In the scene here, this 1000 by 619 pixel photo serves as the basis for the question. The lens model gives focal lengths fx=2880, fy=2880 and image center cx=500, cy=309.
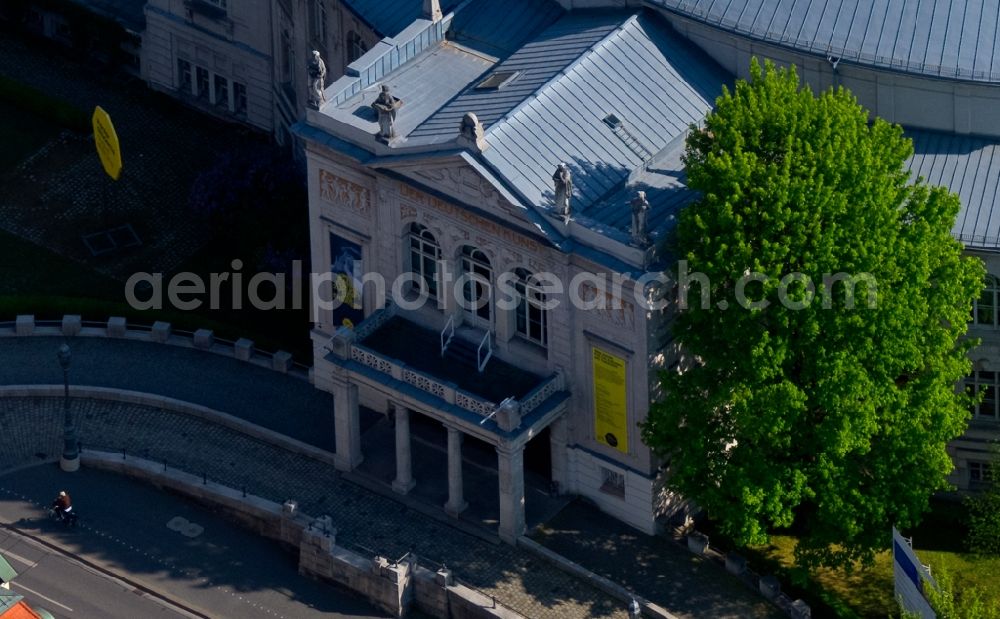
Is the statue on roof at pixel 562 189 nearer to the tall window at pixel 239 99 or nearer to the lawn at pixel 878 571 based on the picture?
the lawn at pixel 878 571

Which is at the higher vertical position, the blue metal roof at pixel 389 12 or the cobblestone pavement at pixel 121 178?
the blue metal roof at pixel 389 12

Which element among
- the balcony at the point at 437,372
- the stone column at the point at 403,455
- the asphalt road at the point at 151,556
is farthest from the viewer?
the stone column at the point at 403,455

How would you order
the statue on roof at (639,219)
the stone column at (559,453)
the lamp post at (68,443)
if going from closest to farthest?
1. the statue on roof at (639,219)
2. the stone column at (559,453)
3. the lamp post at (68,443)

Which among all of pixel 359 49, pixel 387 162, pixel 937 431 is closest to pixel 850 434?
pixel 937 431

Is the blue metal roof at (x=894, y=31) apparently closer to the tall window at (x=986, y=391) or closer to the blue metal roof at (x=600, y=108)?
the blue metal roof at (x=600, y=108)

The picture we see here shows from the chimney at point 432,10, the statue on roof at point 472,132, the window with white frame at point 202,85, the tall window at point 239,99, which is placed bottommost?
the statue on roof at point 472,132

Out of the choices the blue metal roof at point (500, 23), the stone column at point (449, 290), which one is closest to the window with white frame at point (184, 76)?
the blue metal roof at point (500, 23)

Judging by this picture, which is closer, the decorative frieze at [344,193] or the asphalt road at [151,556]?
the asphalt road at [151,556]

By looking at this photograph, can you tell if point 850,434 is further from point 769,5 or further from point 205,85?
point 205,85
